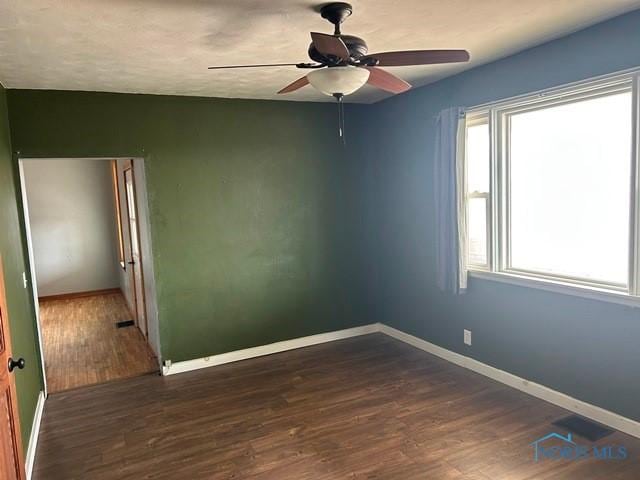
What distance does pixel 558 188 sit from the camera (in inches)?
127

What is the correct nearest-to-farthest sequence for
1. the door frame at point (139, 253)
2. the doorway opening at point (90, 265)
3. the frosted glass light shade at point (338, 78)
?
1. the frosted glass light shade at point (338, 78)
2. the door frame at point (139, 253)
3. the doorway opening at point (90, 265)

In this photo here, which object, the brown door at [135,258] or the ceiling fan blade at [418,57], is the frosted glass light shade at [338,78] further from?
the brown door at [135,258]

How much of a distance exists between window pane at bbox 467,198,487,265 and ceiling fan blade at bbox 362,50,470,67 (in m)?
1.77

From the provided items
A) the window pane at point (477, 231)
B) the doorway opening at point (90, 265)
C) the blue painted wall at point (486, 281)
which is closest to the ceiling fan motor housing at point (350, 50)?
the blue painted wall at point (486, 281)

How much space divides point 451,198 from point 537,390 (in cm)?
163

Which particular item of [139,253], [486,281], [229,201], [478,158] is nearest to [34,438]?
[139,253]

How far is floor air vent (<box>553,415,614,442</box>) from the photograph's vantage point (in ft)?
9.36

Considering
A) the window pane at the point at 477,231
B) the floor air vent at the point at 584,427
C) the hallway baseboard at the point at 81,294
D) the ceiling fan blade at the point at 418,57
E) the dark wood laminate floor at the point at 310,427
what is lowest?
the dark wood laminate floor at the point at 310,427

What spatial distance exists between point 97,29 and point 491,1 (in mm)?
2054

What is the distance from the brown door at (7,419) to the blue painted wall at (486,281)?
3241 millimetres

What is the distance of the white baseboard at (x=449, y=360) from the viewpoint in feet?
9.69

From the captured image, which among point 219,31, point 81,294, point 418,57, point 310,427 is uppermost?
point 219,31

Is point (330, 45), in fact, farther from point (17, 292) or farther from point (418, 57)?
point (17, 292)

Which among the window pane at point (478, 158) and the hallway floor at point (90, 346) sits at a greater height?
the window pane at point (478, 158)
